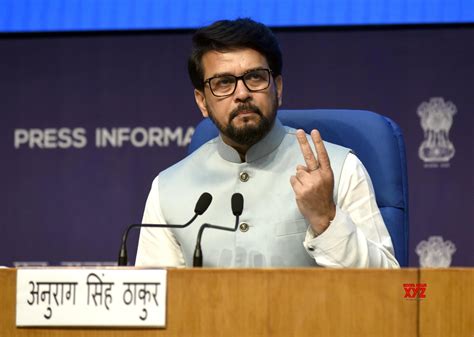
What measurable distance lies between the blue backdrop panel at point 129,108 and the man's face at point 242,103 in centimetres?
110

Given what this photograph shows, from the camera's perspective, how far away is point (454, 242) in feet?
11.5

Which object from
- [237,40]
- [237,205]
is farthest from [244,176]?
[237,205]

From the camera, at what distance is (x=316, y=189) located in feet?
7.17

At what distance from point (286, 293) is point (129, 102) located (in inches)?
90.3

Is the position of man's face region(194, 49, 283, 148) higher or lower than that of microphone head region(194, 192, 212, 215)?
higher

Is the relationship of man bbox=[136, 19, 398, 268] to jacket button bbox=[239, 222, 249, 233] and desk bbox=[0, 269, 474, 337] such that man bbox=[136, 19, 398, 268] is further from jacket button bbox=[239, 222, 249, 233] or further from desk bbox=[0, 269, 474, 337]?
desk bbox=[0, 269, 474, 337]

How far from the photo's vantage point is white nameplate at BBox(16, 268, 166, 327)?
5.40 ft

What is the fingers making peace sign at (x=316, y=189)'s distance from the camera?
218cm

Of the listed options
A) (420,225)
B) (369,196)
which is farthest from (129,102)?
(369,196)

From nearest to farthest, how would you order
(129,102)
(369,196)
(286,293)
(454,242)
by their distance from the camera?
(286,293) → (369,196) → (454,242) → (129,102)

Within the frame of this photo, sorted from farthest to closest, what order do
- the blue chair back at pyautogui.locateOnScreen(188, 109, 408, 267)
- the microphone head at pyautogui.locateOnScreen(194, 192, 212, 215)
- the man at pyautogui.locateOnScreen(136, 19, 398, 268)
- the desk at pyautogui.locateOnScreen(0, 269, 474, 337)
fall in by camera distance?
the blue chair back at pyautogui.locateOnScreen(188, 109, 408, 267) < the man at pyautogui.locateOnScreen(136, 19, 398, 268) < the microphone head at pyautogui.locateOnScreen(194, 192, 212, 215) < the desk at pyautogui.locateOnScreen(0, 269, 474, 337)

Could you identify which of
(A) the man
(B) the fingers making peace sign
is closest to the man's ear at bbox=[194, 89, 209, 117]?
(A) the man

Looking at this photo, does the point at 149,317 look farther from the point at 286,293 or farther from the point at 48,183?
the point at 48,183

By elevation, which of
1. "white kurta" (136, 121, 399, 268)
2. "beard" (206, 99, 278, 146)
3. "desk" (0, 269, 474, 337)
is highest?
"beard" (206, 99, 278, 146)
